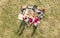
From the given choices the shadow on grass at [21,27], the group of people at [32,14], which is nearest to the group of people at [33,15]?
the group of people at [32,14]

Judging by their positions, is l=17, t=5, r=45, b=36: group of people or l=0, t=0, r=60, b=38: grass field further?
l=17, t=5, r=45, b=36: group of people

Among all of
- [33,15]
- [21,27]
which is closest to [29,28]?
[21,27]

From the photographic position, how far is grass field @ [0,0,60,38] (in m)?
13.8

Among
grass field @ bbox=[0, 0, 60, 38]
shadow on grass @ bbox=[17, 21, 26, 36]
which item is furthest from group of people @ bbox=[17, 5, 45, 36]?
grass field @ bbox=[0, 0, 60, 38]

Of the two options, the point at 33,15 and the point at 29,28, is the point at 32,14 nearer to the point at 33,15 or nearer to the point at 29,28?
the point at 33,15

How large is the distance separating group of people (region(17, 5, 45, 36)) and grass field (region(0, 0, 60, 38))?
32cm

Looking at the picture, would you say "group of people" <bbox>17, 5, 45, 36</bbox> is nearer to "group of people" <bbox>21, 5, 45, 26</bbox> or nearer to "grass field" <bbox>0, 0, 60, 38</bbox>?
"group of people" <bbox>21, 5, 45, 26</bbox>

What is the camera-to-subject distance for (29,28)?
14109 millimetres

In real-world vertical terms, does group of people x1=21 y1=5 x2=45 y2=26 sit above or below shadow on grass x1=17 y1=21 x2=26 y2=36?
above

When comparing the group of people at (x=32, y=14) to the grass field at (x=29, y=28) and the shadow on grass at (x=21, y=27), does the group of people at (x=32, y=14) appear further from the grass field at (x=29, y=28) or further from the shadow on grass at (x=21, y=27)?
the grass field at (x=29, y=28)

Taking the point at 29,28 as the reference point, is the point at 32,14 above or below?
above

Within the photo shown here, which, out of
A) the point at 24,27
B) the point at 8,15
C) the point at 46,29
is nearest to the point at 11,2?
the point at 8,15

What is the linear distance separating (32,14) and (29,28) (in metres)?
1.03

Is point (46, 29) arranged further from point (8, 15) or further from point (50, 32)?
point (8, 15)
